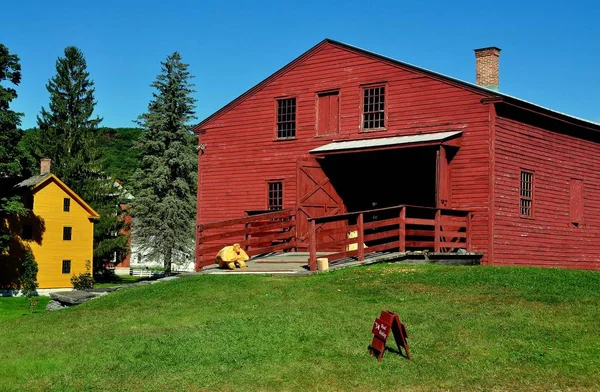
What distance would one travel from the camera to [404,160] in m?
27.4

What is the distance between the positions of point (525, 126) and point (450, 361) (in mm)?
15922

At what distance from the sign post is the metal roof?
42.7 ft

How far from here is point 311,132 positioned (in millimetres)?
29406

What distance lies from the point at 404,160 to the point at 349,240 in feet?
20.1

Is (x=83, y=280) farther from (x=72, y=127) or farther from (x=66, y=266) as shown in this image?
(x=72, y=127)

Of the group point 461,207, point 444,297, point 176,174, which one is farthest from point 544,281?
point 176,174

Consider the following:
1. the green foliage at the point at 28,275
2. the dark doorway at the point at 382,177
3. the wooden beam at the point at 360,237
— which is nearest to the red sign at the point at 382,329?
the wooden beam at the point at 360,237

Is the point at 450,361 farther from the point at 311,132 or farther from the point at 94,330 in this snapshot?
the point at 311,132

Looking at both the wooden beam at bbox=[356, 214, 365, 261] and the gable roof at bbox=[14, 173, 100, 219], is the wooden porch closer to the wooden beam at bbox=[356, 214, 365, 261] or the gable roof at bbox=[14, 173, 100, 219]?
the wooden beam at bbox=[356, 214, 365, 261]

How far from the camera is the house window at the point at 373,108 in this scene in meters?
27.9

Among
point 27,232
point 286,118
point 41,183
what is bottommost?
point 27,232

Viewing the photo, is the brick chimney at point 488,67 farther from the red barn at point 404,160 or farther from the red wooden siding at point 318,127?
the red wooden siding at point 318,127

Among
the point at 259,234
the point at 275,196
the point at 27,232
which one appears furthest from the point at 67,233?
the point at 259,234

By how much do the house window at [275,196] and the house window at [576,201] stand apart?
10701 mm
